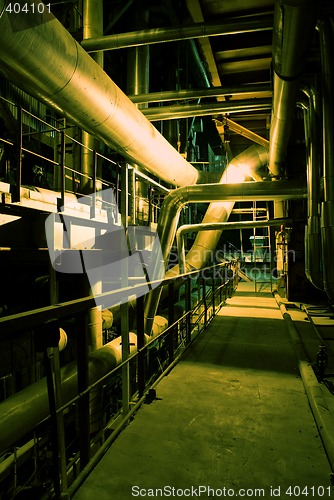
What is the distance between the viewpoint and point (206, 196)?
5.79 metres

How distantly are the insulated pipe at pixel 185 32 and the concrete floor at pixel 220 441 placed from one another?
445 cm

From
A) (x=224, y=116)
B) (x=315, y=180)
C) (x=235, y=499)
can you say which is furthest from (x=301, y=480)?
(x=224, y=116)

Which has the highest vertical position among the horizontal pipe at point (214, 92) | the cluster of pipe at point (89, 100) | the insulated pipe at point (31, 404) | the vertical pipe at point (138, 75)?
the vertical pipe at point (138, 75)

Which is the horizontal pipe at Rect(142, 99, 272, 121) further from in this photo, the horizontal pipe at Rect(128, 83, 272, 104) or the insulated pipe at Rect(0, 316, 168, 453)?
the insulated pipe at Rect(0, 316, 168, 453)

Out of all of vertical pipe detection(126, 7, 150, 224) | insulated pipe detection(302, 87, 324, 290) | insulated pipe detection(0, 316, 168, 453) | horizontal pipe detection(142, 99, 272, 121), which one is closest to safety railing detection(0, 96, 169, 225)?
vertical pipe detection(126, 7, 150, 224)

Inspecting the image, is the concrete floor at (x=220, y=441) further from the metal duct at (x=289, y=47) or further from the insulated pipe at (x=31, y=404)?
the metal duct at (x=289, y=47)

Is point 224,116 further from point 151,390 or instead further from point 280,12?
point 151,390

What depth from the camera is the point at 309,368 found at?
360 centimetres

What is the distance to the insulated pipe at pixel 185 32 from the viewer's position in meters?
4.14

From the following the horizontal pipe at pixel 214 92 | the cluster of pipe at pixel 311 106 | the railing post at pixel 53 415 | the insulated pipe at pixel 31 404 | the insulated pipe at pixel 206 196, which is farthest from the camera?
the insulated pipe at pixel 206 196

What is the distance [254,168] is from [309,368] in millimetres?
5842

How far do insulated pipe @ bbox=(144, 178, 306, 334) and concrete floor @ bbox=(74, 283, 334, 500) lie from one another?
2.09m

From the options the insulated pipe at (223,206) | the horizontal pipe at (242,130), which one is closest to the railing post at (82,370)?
the insulated pipe at (223,206)

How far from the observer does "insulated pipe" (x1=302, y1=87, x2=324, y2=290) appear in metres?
4.24
